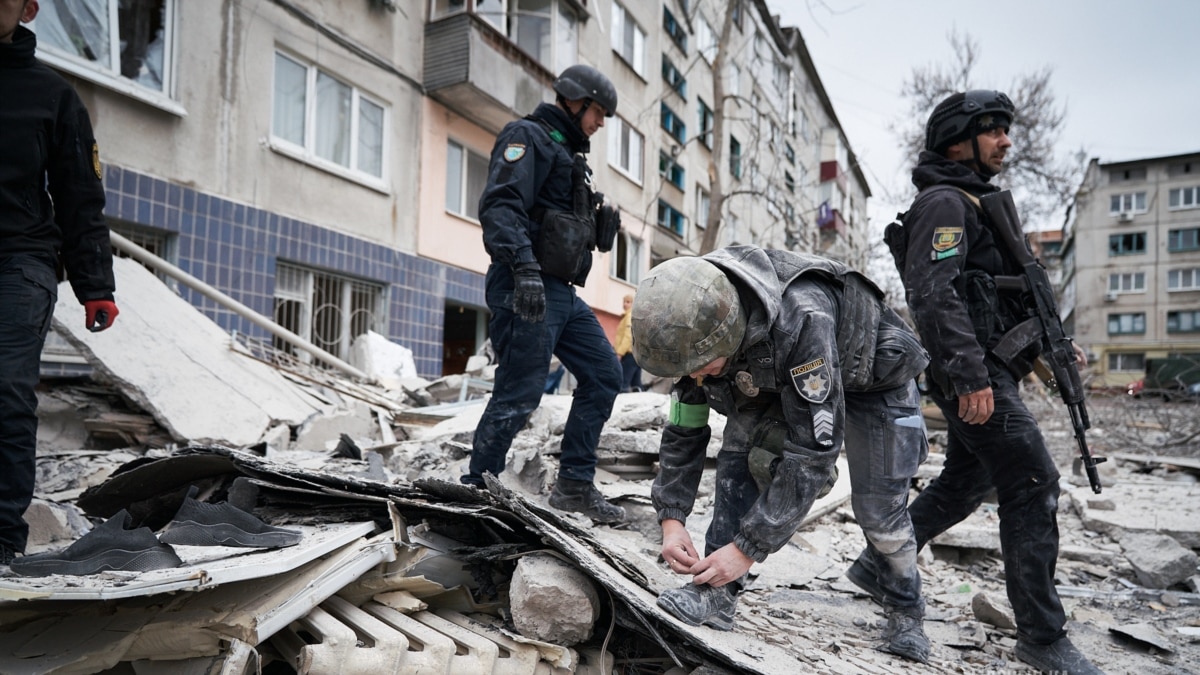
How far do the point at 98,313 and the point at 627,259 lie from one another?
13.7 metres

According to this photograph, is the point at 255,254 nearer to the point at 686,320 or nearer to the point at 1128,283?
the point at 686,320

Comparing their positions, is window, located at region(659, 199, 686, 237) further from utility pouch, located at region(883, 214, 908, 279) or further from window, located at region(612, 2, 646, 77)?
utility pouch, located at region(883, 214, 908, 279)

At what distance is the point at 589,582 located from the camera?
2.00m

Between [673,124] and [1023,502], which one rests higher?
[673,124]

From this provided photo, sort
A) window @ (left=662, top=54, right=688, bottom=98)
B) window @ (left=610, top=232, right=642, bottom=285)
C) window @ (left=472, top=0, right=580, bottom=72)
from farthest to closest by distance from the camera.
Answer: window @ (left=662, top=54, right=688, bottom=98) < window @ (left=610, top=232, right=642, bottom=285) < window @ (left=472, top=0, right=580, bottom=72)

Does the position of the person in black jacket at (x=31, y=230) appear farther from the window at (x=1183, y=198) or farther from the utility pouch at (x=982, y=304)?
the window at (x=1183, y=198)

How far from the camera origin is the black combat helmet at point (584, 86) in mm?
3252

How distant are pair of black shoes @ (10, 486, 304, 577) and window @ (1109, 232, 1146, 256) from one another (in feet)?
149

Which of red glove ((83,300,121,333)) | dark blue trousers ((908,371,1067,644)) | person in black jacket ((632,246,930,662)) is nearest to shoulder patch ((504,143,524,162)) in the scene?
person in black jacket ((632,246,930,662))

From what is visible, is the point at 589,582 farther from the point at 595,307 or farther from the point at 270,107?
the point at 595,307

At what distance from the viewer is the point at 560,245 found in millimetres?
3133

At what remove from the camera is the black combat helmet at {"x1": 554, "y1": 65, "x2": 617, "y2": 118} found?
3252 mm

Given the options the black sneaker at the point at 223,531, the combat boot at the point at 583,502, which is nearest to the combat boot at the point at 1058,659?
the combat boot at the point at 583,502

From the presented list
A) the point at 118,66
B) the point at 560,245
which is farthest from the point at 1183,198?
the point at 118,66
